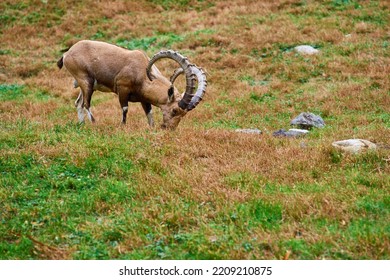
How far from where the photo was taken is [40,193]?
871cm

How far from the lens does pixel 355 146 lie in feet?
34.2

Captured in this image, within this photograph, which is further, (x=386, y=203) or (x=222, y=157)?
(x=222, y=157)

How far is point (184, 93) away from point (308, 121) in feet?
13.3

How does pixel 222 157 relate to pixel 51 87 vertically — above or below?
above

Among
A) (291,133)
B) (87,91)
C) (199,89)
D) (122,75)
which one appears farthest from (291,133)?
(87,91)

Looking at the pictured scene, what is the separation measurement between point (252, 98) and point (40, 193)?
462 inches

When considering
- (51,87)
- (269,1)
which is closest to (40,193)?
(51,87)

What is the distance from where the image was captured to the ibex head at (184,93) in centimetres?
1317

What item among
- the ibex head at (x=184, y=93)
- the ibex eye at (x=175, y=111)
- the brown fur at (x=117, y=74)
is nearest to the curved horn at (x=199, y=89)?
the ibex head at (x=184, y=93)

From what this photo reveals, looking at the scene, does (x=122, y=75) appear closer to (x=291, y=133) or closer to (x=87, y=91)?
(x=87, y=91)

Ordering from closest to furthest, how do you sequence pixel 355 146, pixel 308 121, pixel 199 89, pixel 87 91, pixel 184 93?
pixel 355 146 → pixel 199 89 → pixel 184 93 → pixel 87 91 → pixel 308 121

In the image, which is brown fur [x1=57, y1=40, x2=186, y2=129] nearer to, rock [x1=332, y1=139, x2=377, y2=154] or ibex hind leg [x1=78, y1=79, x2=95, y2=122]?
ibex hind leg [x1=78, y1=79, x2=95, y2=122]
